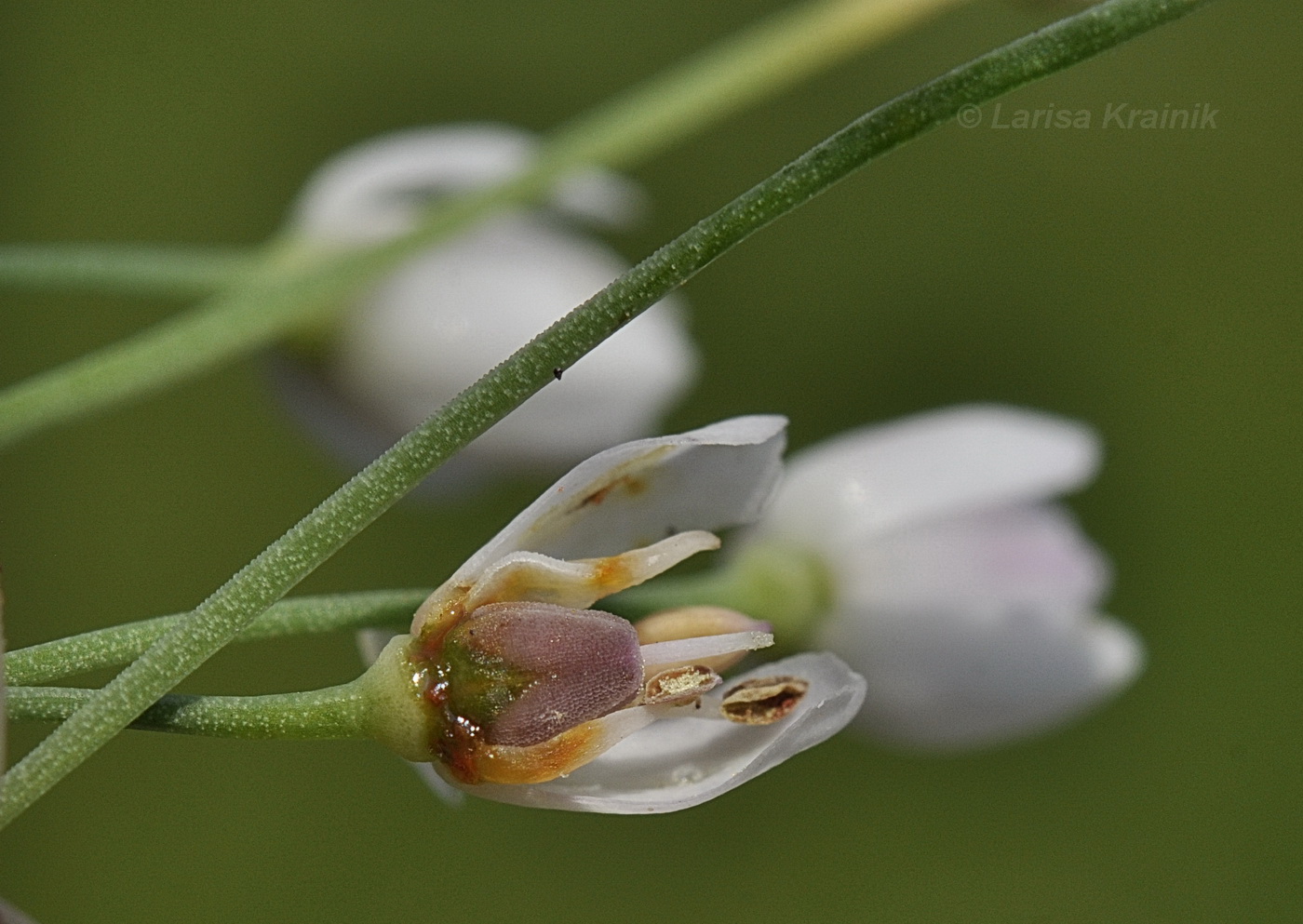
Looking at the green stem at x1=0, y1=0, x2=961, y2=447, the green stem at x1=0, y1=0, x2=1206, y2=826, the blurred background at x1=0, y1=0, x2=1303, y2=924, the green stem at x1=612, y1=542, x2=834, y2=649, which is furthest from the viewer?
the blurred background at x1=0, y1=0, x2=1303, y2=924

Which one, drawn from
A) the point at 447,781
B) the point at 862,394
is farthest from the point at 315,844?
the point at 447,781

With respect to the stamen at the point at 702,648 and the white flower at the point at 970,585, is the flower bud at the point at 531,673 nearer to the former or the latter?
the stamen at the point at 702,648

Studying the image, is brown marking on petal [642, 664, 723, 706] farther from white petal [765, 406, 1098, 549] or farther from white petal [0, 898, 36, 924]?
white petal [765, 406, 1098, 549]

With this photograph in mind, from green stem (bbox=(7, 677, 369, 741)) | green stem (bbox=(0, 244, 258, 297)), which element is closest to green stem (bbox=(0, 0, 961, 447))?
green stem (bbox=(0, 244, 258, 297))

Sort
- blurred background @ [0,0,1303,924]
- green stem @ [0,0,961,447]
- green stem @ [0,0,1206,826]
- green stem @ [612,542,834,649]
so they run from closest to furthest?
green stem @ [0,0,1206,826] < green stem @ [0,0,961,447] < green stem @ [612,542,834,649] < blurred background @ [0,0,1303,924]

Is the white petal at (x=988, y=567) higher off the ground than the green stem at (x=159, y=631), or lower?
higher

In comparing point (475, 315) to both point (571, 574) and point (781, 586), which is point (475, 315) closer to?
point (781, 586)

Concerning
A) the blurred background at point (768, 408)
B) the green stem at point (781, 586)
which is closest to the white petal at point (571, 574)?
the green stem at point (781, 586)
